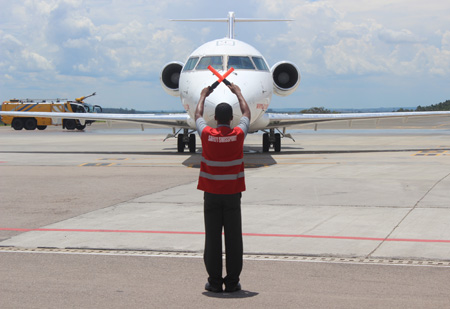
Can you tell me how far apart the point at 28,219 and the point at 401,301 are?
6.49 metres

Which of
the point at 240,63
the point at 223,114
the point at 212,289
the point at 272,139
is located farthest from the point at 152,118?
the point at 212,289

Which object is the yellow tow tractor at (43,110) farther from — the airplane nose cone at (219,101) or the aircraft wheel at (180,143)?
the airplane nose cone at (219,101)

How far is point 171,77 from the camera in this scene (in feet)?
85.5

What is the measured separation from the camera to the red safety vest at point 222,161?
6.61 m

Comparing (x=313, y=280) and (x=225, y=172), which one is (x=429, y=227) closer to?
(x=313, y=280)

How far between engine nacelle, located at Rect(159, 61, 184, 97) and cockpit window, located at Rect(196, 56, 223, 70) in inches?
200

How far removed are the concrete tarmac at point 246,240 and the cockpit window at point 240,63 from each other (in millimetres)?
4709

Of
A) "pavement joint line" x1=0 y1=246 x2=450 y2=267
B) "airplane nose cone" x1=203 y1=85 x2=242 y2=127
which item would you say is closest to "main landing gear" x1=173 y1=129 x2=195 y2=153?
"airplane nose cone" x1=203 y1=85 x2=242 y2=127

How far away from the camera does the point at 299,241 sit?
8.59 m

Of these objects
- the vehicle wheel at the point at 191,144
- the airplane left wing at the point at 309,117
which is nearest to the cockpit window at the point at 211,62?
the airplane left wing at the point at 309,117

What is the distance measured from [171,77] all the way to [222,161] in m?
19.8

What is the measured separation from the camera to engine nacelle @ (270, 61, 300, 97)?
2562 cm

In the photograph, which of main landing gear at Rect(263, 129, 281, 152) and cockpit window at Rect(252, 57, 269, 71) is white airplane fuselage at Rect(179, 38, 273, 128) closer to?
cockpit window at Rect(252, 57, 269, 71)

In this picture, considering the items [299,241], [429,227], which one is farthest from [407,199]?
[299,241]
